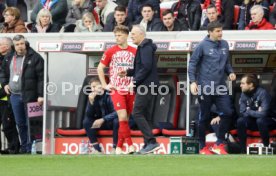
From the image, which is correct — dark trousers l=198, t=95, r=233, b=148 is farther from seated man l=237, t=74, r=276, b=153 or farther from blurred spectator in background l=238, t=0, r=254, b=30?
blurred spectator in background l=238, t=0, r=254, b=30

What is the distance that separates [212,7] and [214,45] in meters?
2.39

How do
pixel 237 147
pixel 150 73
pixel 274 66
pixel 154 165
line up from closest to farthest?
pixel 154 165
pixel 150 73
pixel 237 147
pixel 274 66

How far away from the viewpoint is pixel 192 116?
19.5m

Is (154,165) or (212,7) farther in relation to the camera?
(212,7)

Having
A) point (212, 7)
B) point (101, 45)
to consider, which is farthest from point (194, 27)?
point (101, 45)

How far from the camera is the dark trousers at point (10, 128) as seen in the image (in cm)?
2039

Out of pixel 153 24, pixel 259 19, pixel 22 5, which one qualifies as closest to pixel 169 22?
pixel 153 24

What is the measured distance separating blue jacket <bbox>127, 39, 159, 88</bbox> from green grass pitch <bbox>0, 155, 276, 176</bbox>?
58.8 inches

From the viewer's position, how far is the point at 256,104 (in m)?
18.5

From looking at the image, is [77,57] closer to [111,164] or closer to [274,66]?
[274,66]

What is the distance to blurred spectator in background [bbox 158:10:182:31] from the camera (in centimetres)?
2005

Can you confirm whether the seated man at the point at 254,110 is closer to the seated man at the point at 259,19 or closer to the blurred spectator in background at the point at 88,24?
the seated man at the point at 259,19

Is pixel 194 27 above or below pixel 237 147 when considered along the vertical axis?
above

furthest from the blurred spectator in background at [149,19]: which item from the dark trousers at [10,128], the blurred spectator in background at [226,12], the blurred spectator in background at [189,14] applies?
the dark trousers at [10,128]
